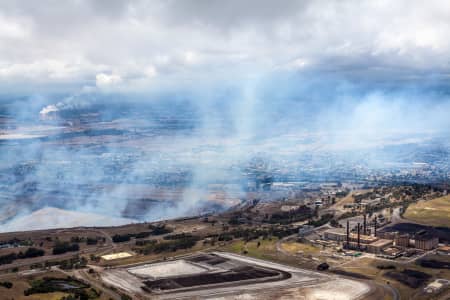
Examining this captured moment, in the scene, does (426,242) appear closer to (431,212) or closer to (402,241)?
(402,241)

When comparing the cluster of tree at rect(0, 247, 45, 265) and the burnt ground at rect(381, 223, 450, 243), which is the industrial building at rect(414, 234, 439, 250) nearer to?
the burnt ground at rect(381, 223, 450, 243)

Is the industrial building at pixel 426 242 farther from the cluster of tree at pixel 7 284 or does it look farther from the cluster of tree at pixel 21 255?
the cluster of tree at pixel 7 284

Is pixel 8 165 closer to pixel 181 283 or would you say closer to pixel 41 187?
pixel 41 187

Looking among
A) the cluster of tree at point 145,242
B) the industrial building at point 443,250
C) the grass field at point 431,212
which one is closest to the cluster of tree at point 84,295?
the cluster of tree at point 145,242

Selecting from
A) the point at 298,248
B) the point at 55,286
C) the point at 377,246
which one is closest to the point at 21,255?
the point at 55,286

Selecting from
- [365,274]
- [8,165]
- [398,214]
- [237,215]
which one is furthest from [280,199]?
[8,165]

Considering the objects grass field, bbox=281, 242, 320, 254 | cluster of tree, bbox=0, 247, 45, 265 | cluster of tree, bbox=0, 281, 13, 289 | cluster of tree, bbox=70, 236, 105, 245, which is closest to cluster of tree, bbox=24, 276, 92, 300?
cluster of tree, bbox=0, 281, 13, 289
